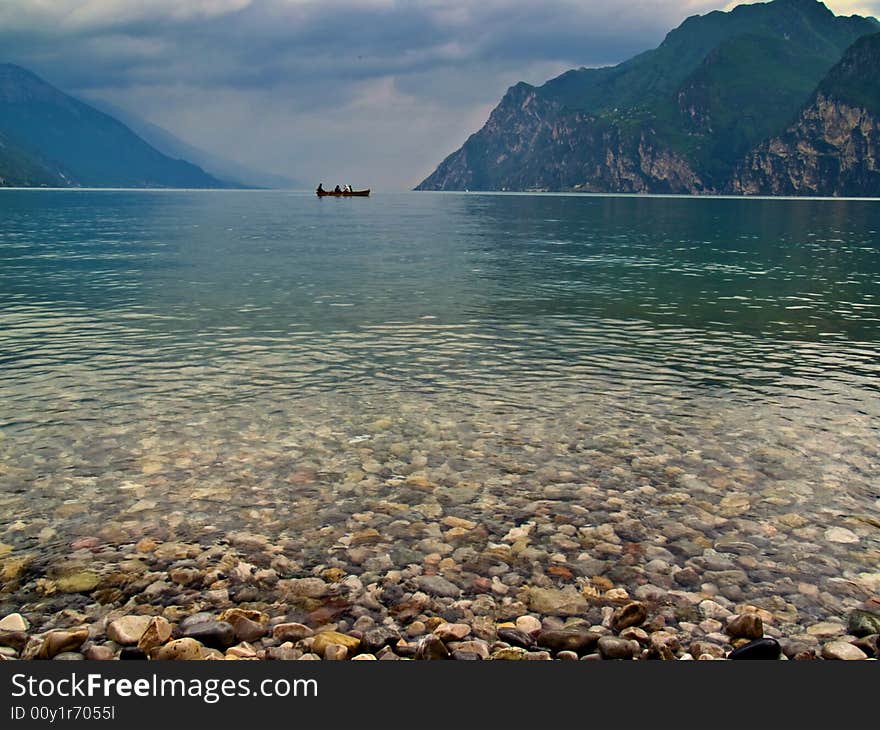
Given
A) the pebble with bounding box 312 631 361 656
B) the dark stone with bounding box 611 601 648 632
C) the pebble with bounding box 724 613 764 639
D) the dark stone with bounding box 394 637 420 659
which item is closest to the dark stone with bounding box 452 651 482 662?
the dark stone with bounding box 394 637 420 659

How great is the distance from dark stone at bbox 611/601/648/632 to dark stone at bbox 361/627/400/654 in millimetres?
3264

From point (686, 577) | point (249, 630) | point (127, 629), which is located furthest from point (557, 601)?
point (127, 629)

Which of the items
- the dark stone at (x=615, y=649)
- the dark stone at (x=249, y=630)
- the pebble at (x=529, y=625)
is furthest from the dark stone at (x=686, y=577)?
the dark stone at (x=249, y=630)

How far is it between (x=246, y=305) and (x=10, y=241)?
60565 mm

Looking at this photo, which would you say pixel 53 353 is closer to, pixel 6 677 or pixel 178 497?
pixel 178 497

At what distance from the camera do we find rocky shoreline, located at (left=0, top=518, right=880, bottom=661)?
30.2 ft

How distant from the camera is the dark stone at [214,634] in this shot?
9328 mm

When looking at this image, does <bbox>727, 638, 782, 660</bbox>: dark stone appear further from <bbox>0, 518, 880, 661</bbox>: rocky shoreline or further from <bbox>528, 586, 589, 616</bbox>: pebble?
<bbox>528, 586, 589, 616</bbox>: pebble

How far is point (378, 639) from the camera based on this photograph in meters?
9.43

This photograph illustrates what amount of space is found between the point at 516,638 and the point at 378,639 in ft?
6.44

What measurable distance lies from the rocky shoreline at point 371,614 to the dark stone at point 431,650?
13 mm

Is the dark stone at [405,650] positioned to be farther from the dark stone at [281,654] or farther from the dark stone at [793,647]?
the dark stone at [793,647]

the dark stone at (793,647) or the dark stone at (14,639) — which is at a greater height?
the dark stone at (14,639)

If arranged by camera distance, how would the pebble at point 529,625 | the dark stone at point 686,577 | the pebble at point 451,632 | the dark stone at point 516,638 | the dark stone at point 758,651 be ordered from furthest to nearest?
the dark stone at point 686,577
the pebble at point 529,625
the pebble at point 451,632
the dark stone at point 516,638
the dark stone at point 758,651
